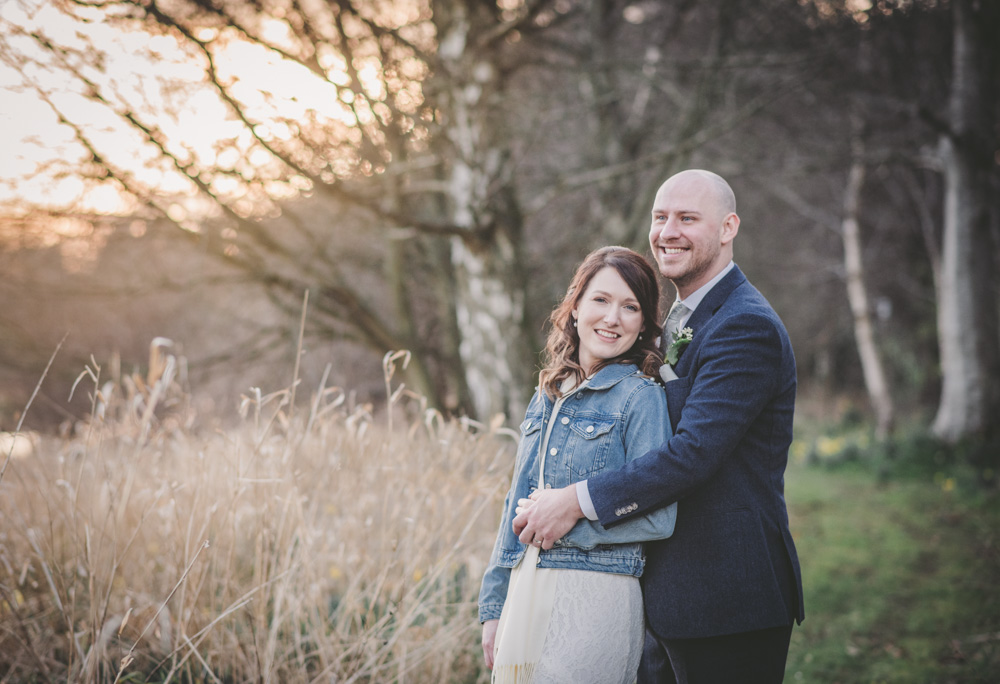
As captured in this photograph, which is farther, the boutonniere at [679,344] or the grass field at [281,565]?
the grass field at [281,565]

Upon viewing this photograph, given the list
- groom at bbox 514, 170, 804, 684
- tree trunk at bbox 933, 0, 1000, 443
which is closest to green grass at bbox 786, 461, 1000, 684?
tree trunk at bbox 933, 0, 1000, 443

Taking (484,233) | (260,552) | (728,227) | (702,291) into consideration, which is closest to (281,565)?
(260,552)

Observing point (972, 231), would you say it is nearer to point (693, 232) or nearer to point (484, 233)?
point (484, 233)

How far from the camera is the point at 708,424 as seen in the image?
1552 millimetres

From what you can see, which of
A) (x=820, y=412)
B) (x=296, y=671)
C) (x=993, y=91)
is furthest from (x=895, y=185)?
(x=296, y=671)

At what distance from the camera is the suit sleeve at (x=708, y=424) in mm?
1552

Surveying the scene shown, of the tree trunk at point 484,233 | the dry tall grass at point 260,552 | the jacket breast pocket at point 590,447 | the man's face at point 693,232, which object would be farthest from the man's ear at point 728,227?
the tree trunk at point 484,233

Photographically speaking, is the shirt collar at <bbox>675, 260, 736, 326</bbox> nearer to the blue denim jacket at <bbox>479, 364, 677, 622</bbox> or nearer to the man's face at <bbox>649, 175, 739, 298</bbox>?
the man's face at <bbox>649, 175, 739, 298</bbox>

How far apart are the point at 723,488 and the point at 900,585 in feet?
12.2

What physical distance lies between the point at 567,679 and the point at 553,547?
1.06 feet

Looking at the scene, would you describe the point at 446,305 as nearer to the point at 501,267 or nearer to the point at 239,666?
the point at 501,267

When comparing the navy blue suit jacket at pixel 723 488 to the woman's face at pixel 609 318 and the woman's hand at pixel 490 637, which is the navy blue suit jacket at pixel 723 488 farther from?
the woman's hand at pixel 490 637

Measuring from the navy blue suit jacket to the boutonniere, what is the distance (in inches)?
1.4

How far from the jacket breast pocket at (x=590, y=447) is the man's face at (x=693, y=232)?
0.52 metres
